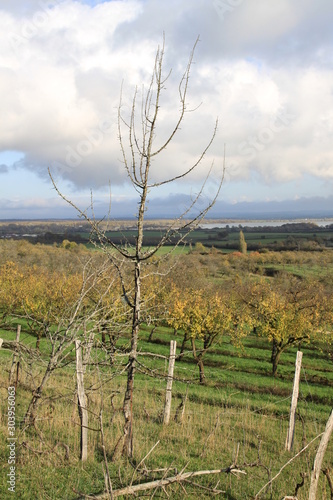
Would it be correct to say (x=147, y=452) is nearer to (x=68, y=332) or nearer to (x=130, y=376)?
(x=130, y=376)

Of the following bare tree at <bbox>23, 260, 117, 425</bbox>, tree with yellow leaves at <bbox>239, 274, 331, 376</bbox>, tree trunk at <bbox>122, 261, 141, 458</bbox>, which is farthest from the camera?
tree with yellow leaves at <bbox>239, 274, 331, 376</bbox>

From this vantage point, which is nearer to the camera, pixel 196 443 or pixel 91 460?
pixel 91 460

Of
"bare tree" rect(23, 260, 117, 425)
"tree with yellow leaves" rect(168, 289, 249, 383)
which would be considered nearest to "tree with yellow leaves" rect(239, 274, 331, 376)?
"tree with yellow leaves" rect(168, 289, 249, 383)

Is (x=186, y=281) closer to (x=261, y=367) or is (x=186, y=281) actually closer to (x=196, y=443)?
(x=261, y=367)

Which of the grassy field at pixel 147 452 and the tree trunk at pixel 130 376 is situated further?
the tree trunk at pixel 130 376

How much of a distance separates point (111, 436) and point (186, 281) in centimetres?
3387

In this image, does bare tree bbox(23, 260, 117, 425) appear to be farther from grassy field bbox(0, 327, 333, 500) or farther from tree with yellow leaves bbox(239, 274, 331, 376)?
tree with yellow leaves bbox(239, 274, 331, 376)

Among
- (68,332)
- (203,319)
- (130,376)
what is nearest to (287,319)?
(203,319)

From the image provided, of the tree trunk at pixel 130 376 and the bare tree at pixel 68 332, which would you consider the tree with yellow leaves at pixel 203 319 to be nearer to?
the bare tree at pixel 68 332

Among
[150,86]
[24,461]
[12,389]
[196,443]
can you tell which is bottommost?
[196,443]

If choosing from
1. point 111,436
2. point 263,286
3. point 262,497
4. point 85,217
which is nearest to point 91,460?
point 111,436

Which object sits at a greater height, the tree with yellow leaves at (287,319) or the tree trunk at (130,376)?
the tree trunk at (130,376)

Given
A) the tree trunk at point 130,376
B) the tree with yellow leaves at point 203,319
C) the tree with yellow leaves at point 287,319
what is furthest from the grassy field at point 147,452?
the tree with yellow leaves at point 287,319

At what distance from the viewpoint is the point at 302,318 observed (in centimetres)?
2531
